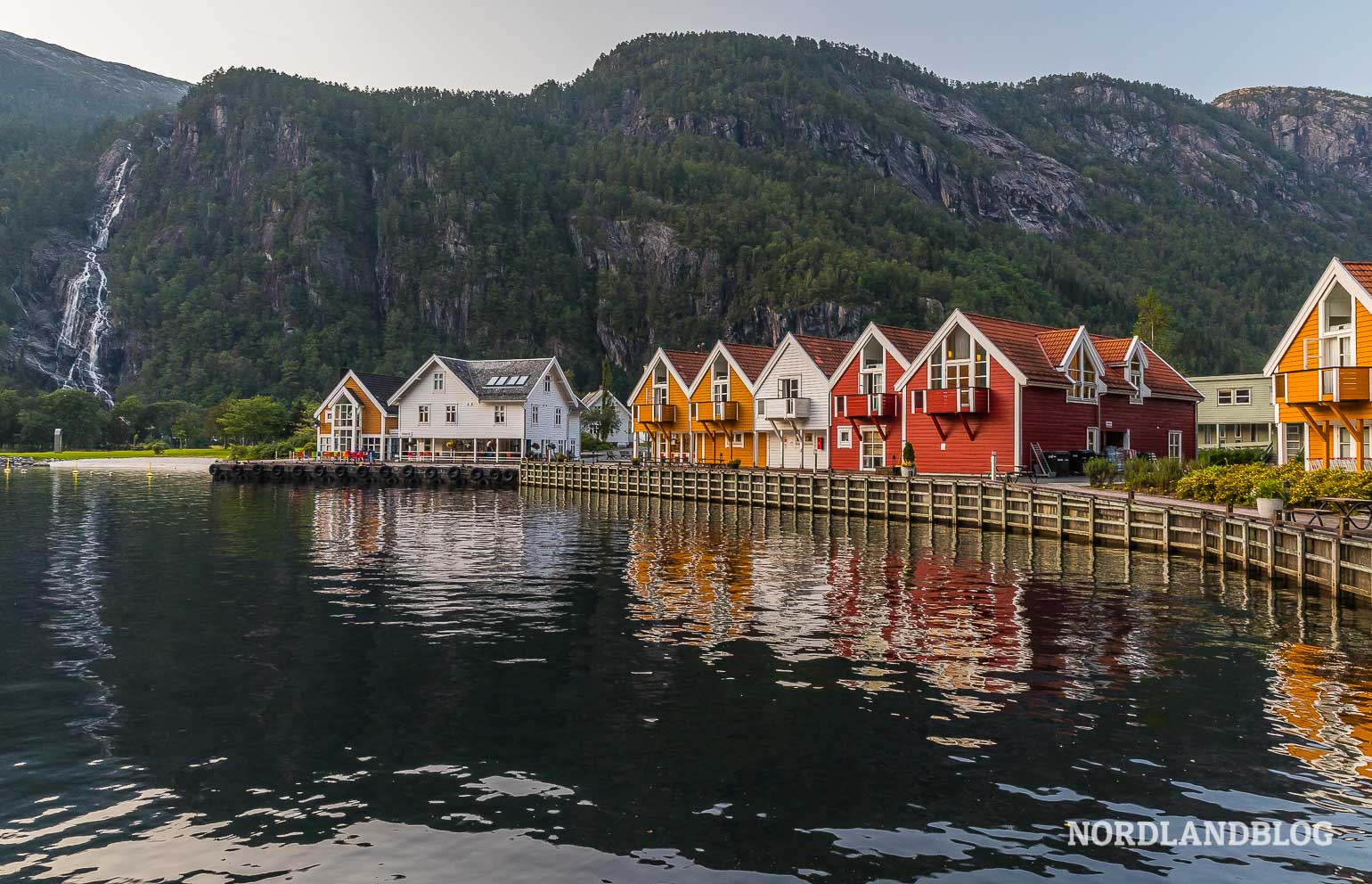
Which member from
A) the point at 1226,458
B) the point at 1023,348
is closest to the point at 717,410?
the point at 1023,348

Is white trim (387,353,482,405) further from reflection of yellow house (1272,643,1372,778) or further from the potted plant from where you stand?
reflection of yellow house (1272,643,1372,778)

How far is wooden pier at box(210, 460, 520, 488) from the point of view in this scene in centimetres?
8306

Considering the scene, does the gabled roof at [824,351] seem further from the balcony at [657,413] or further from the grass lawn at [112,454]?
the grass lawn at [112,454]

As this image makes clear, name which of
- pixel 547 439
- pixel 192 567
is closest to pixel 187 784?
pixel 192 567

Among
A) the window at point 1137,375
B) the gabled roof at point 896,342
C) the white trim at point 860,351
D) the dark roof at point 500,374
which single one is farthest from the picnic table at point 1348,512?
the dark roof at point 500,374

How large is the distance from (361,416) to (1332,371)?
88.3 meters

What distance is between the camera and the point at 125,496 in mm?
65562

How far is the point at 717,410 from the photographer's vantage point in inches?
2940

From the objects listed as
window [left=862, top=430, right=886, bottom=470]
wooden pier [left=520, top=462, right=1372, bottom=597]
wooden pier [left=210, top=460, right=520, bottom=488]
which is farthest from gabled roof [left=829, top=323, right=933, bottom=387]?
wooden pier [left=210, top=460, right=520, bottom=488]

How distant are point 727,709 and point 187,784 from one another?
7181 mm

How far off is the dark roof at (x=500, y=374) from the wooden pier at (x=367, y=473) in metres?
8.69

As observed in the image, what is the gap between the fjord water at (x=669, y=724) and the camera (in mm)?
9766

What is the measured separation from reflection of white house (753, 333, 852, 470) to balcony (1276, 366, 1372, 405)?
30727 mm

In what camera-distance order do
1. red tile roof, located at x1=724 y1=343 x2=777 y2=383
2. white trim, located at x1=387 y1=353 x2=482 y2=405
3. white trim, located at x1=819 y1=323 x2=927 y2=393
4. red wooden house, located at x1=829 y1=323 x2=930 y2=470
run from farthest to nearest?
white trim, located at x1=387 y1=353 x2=482 y2=405 < red tile roof, located at x1=724 y1=343 x2=777 y2=383 < white trim, located at x1=819 y1=323 x2=927 y2=393 < red wooden house, located at x1=829 y1=323 x2=930 y2=470
